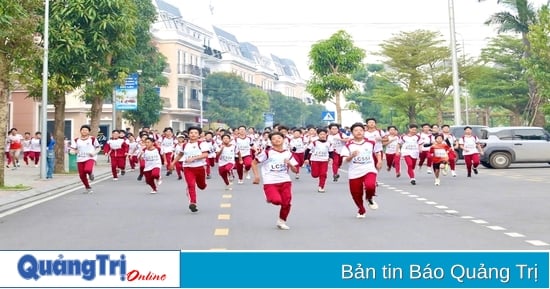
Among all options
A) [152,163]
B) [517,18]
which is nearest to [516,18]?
[517,18]

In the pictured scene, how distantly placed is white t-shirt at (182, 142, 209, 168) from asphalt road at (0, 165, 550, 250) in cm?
90

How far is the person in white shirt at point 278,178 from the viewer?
12320 mm

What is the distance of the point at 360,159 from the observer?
549 inches

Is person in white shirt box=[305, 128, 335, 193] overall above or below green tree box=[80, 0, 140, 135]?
below

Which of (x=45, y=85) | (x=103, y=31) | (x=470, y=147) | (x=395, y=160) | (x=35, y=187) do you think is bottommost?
(x=35, y=187)

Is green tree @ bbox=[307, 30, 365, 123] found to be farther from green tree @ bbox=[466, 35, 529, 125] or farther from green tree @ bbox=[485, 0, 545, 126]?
green tree @ bbox=[485, 0, 545, 126]

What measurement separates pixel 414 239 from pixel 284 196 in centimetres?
231

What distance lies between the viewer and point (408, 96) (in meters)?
61.4

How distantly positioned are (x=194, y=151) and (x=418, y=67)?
48.1 m

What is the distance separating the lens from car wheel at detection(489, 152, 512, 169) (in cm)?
3228

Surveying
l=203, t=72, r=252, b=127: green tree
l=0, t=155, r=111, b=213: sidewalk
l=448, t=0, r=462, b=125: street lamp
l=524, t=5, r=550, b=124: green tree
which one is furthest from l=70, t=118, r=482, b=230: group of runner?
l=203, t=72, r=252, b=127: green tree

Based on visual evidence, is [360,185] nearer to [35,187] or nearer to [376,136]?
[376,136]

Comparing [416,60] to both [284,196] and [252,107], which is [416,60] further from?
[284,196]

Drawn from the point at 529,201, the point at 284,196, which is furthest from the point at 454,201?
the point at 284,196
